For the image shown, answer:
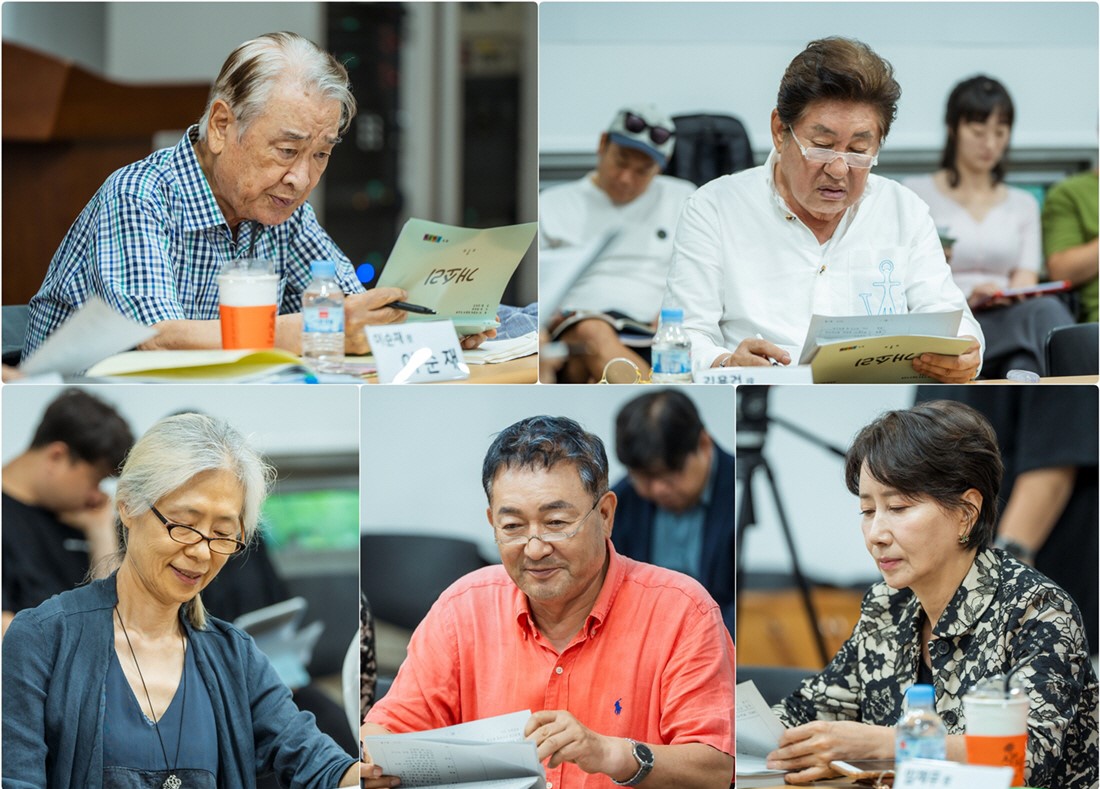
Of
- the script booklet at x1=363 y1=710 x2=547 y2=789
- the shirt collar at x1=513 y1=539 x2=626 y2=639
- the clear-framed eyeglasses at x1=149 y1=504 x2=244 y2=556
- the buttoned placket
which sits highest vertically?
the clear-framed eyeglasses at x1=149 y1=504 x2=244 y2=556

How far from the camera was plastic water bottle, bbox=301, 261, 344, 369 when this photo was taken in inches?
71.7

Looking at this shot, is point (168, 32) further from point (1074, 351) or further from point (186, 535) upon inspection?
point (1074, 351)

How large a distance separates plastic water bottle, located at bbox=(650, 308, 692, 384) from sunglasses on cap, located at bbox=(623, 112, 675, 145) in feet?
4.95

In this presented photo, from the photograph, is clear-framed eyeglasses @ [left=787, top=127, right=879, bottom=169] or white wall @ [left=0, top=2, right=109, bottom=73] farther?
white wall @ [left=0, top=2, right=109, bottom=73]

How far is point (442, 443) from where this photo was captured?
1849mm

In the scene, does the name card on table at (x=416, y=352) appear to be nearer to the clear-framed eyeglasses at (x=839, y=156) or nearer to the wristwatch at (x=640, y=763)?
the wristwatch at (x=640, y=763)

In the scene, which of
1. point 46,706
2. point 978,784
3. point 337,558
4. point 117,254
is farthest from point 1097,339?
point 46,706

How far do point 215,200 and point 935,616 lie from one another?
4.38ft

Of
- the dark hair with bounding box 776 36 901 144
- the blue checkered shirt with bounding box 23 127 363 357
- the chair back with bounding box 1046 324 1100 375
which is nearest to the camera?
the blue checkered shirt with bounding box 23 127 363 357

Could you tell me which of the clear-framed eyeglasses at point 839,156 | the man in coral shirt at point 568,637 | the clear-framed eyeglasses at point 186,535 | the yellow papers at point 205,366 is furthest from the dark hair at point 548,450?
the clear-framed eyeglasses at point 839,156

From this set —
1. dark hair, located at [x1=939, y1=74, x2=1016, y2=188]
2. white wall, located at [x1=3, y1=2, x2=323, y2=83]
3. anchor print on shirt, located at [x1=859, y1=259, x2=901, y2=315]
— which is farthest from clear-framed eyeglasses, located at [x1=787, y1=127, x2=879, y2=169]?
white wall, located at [x1=3, y1=2, x2=323, y2=83]

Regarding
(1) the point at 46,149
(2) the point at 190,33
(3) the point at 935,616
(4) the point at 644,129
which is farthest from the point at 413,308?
(2) the point at 190,33

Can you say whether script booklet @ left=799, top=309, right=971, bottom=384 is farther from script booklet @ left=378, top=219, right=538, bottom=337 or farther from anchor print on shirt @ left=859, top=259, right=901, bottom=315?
script booklet @ left=378, top=219, right=538, bottom=337

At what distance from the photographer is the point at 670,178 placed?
340cm
